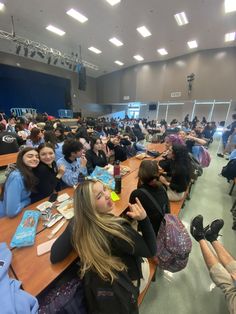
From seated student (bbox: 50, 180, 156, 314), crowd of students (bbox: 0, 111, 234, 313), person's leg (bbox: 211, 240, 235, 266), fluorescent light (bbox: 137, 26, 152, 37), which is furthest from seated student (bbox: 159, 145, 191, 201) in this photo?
fluorescent light (bbox: 137, 26, 152, 37)

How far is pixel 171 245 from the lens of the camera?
4.04ft

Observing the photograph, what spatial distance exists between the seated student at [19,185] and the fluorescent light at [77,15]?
6407 mm

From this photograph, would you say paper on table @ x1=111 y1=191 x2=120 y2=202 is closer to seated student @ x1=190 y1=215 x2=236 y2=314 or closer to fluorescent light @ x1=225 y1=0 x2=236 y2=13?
seated student @ x1=190 y1=215 x2=236 y2=314

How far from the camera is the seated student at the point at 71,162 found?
1.84m

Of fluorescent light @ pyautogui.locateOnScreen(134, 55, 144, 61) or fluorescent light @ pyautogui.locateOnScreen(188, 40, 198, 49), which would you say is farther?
fluorescent light @ pyautogui.locateOnScreen(134, 55, 144, 61)

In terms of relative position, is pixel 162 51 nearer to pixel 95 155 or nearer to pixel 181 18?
pixel 181 18

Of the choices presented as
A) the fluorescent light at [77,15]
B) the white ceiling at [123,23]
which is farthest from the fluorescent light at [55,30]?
the fluorescent light at [77,15]

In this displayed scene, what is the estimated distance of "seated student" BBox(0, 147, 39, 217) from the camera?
1274 mm

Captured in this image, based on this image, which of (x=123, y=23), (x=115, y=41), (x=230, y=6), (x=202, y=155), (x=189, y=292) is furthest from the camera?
(x=115, y=41)

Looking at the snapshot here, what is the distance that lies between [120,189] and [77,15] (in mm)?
6953

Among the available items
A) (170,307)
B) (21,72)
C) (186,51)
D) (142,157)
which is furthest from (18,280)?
(21,72)

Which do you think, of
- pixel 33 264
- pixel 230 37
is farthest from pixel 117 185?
pixel 230 37

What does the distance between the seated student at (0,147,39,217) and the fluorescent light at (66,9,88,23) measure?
6.41m

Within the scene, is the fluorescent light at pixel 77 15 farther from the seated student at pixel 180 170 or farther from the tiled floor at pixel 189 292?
the tiled floor at pixel 189 292
